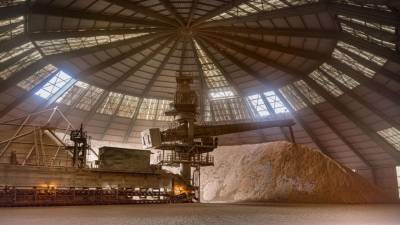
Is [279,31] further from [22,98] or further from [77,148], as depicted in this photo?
[22,98]

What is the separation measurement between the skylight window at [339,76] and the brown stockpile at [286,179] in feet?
28.1

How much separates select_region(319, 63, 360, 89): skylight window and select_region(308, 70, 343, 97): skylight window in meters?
0.95

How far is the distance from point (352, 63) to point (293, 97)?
9400 millimetres

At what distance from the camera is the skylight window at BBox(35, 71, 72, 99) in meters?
37.0

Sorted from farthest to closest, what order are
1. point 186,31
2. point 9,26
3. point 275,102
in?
point 275,102 < point 186,31 < point 9,26

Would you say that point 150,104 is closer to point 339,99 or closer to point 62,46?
point 62,46

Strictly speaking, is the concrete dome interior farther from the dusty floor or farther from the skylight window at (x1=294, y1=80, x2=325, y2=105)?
the dusty floor

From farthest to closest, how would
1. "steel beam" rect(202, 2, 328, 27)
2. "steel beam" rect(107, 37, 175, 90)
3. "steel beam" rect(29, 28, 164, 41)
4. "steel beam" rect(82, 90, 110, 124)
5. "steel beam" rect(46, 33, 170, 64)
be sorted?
"steel beam" rect(82, 90, 110, 124) < "steel beam" rect(107, 37, 175, 90) < "steel beam" rect(46, 33, 170, 64) < "steel beam" rect(29, 28, 164, 41) < "steel beam" rect(202, 2, 328, 27)

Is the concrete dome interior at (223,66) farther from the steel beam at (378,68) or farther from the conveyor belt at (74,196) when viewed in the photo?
the conveyor belt at (74,196)

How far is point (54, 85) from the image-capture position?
124 ft

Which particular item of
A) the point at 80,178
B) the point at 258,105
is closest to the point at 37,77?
Answer: the point at 80,178

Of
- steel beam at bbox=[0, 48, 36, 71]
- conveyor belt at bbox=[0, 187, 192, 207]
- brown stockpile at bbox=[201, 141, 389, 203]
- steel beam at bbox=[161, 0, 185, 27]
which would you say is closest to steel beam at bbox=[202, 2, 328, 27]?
steel beam at bbox=[161, 0, 185, 27]

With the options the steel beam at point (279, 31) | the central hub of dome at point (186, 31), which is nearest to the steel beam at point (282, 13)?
the steel beam at point (279, 31)

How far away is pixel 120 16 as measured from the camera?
29406 millimetres
